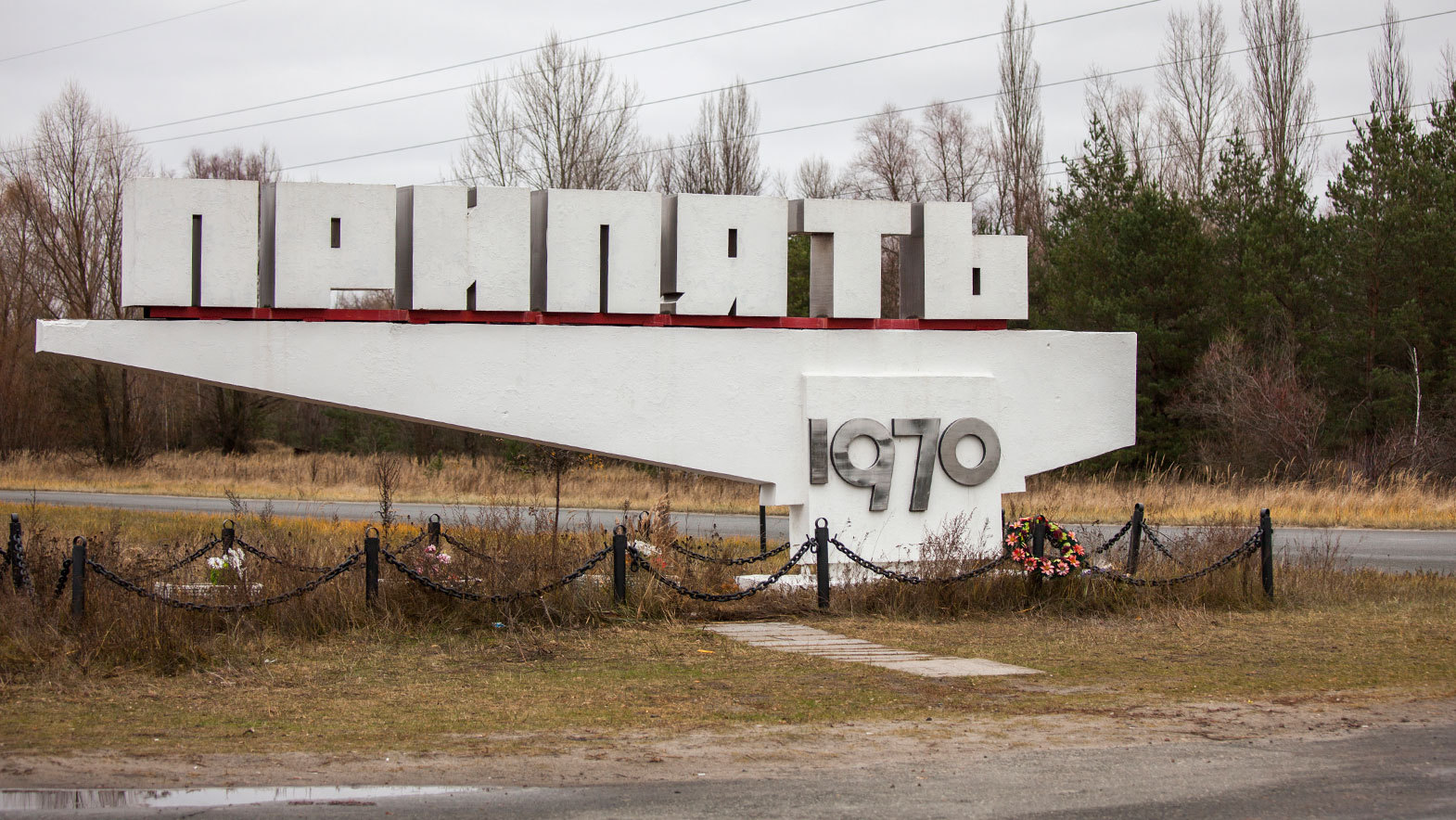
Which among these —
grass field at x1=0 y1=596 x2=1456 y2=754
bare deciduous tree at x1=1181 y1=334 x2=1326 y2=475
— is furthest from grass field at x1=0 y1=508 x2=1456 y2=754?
→ bare deciduous tree at x1=1181 y1=334 x2=1326 y2=475

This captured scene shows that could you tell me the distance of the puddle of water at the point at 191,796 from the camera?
6.16m

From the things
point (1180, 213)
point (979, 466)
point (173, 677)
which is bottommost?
point (173, 677)

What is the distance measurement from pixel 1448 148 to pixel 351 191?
101 ft

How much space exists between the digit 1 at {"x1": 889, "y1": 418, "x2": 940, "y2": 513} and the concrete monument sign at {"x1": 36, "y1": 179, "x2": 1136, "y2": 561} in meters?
0.02

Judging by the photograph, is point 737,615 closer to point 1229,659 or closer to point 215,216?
point 1229,659

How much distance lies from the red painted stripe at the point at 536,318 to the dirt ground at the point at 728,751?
5.91 metres

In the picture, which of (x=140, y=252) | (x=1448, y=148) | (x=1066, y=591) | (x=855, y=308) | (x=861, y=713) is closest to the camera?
(x=861, y=713)

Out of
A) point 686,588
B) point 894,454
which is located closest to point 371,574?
point 686,588

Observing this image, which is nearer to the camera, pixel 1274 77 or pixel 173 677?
pixel 173 677

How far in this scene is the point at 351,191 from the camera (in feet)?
41.0

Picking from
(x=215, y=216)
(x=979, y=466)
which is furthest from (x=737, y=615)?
(x=215, y=216)

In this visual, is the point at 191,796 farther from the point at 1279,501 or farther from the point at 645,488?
the point at 645,488

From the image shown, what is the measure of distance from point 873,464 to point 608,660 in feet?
14.7

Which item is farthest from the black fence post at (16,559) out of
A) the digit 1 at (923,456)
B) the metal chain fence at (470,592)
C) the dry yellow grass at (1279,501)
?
the dry yellow grass at (1279,501)
